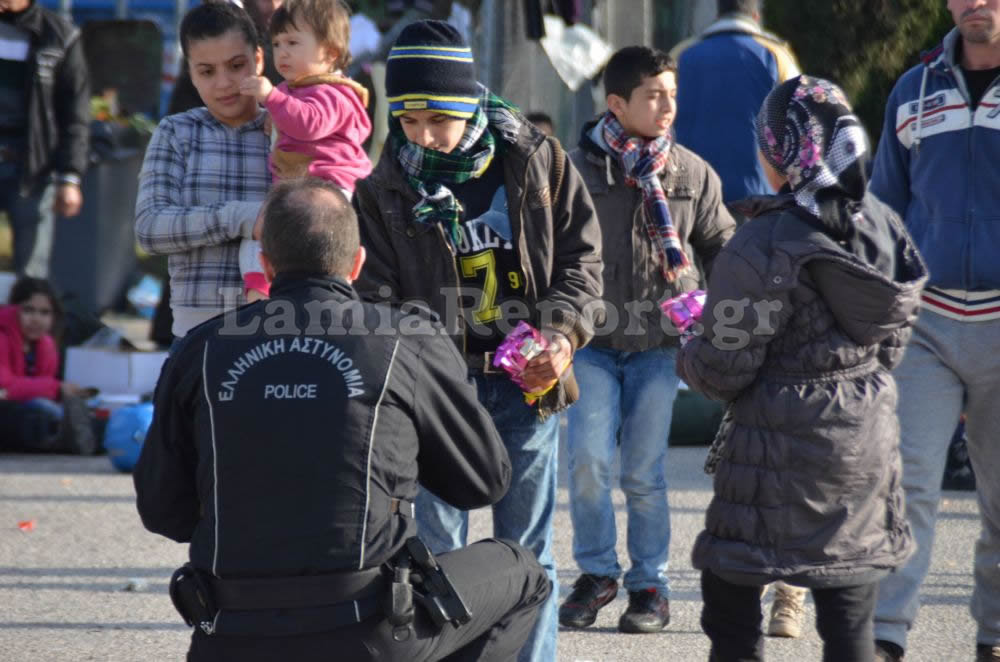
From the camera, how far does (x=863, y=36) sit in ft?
45.3

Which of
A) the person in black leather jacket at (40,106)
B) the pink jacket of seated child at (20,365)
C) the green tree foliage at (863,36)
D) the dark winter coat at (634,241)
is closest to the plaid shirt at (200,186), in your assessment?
the dark winter coat at (634,241)

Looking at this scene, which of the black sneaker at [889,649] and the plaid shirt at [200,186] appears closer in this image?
the black sneaker at [889,649]

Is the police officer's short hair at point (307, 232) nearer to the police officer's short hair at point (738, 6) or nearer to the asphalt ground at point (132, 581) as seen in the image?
the asphalt ground at point (132, 581)

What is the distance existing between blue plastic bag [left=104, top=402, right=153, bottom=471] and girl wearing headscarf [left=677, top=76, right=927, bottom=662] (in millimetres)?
4444

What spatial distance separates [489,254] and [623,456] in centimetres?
152

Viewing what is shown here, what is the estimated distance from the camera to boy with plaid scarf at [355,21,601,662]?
4035mm

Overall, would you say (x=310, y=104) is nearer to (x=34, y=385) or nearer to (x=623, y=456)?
(x=623, y=456)

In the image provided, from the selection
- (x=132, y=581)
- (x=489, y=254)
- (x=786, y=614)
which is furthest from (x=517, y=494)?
(x=132, y=581)

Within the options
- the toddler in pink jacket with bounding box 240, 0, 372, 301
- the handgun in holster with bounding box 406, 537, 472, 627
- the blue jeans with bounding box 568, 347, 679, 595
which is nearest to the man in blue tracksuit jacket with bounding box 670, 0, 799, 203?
the blue jeans with bounding box 568, 347, 679, 595

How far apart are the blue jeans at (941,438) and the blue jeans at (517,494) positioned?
1.22 metres

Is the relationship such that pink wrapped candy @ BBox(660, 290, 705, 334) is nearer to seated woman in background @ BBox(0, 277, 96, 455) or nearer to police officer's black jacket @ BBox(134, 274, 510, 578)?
police officer's black jacket @ BBox(134, 274, 510, 578)

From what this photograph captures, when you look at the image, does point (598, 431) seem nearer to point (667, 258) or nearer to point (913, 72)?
point (667, 258)

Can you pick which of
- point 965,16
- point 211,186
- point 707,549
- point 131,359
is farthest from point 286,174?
point 131,359

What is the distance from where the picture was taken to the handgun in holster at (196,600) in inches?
124
